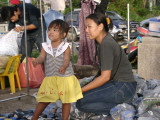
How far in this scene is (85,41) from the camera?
658 cm

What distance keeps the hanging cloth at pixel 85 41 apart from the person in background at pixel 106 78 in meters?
3.00

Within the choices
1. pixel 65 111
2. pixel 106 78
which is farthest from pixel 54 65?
pixel 106 78

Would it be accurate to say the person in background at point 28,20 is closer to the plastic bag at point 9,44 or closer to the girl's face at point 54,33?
the plastic bag at point 9,44

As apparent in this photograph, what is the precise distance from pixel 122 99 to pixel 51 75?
83cm

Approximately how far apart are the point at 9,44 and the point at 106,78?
9.51 feet

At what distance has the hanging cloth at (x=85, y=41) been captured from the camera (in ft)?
21.0

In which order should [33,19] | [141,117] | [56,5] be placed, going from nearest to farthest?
[141,117], [33,19], [56,5]

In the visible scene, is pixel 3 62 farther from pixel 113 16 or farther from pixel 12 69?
pixel 113 16

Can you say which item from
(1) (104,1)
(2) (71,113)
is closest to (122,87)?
(2) (71,113)

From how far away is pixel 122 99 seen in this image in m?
3.37

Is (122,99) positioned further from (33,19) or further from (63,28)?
(33,19)

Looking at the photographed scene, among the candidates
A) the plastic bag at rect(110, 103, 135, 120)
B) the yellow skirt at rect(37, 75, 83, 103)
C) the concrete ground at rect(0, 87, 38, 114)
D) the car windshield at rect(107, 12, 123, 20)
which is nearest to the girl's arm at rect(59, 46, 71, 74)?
the yellow skirt at rect(37, 75, 83, 103)

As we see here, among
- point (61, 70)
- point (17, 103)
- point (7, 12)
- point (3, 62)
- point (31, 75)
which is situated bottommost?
point (17, 103)

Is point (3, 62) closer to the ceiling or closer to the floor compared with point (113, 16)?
closer to the floor
